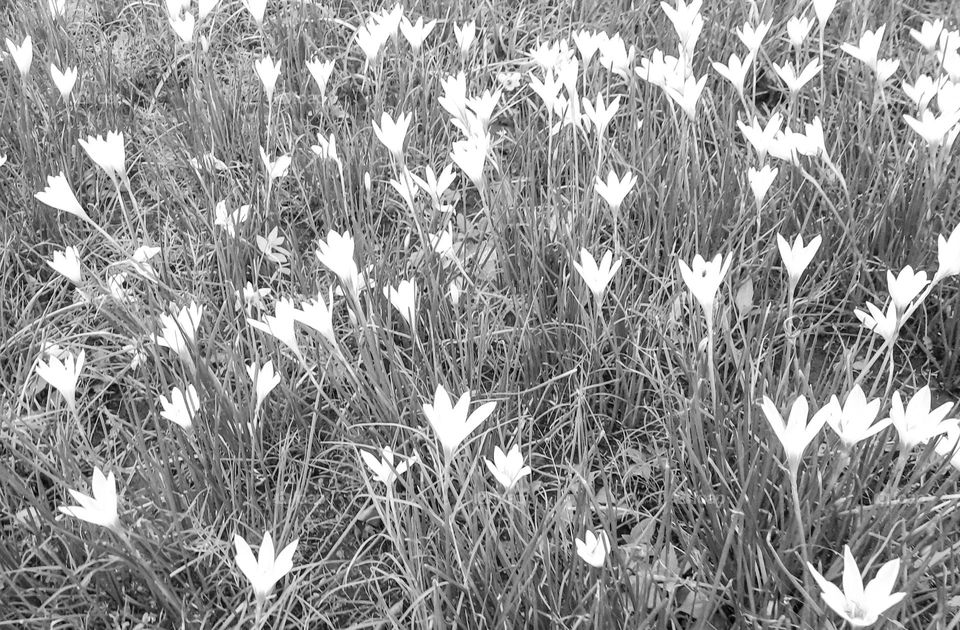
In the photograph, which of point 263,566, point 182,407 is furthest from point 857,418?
point 182,407

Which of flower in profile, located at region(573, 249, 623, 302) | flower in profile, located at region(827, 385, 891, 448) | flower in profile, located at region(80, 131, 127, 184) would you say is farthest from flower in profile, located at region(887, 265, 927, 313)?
flower in profile, located at region(80, 131, 127, 184)

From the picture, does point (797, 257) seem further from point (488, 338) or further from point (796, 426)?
point (488, 338)

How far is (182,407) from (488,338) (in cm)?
69

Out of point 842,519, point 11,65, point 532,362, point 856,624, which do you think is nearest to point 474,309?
point 532,362

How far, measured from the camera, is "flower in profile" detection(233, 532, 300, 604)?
1.32 m

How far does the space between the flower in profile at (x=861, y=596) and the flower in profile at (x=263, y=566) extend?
2.57ft

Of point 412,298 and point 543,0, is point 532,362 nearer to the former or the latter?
point 412,298

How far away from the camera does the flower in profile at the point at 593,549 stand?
1.29 meters

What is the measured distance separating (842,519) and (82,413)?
1.73 m

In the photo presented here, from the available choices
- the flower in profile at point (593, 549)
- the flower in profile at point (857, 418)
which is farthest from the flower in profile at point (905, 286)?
the flower in profile at point (593, 549)

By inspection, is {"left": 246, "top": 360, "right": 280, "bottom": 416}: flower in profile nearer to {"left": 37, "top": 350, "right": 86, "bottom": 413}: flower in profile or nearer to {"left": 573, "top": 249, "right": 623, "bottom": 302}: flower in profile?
{"left": 37, "top": 350, "right": 86, "bottom": 413}: flower in profile

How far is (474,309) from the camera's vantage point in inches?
83.3

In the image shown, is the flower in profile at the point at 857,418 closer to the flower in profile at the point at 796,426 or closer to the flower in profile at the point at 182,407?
the flower in profile at the point at 796,426

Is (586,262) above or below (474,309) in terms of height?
above
